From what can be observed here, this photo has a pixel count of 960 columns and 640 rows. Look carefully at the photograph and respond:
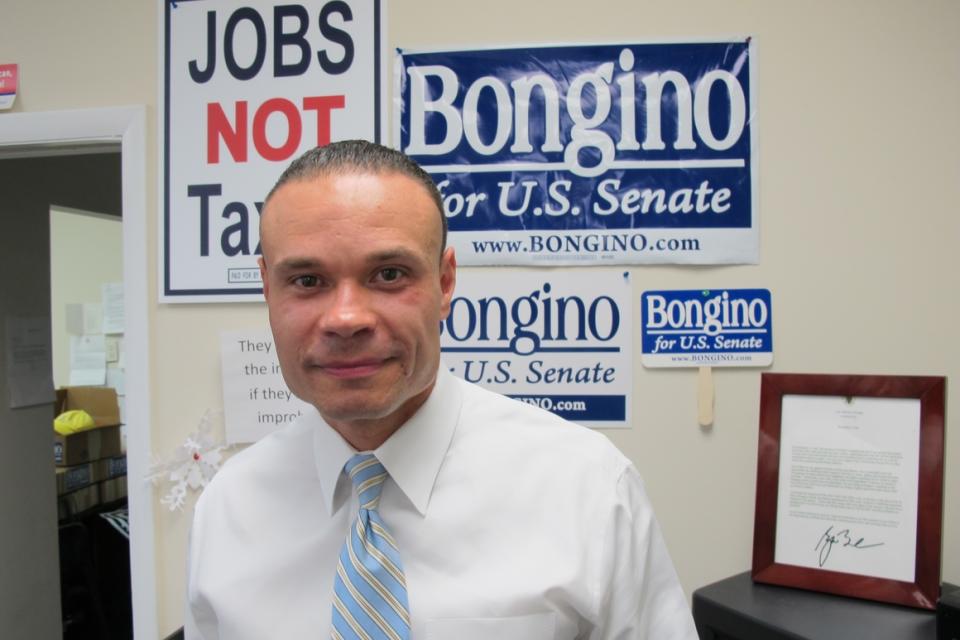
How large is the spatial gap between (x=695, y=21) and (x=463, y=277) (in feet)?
2.35

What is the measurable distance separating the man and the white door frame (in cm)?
62

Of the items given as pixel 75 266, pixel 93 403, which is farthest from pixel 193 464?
pixel 75 266

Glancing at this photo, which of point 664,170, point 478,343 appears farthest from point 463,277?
point 664,170

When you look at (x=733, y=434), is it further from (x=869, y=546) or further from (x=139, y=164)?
(x=139, y=164)

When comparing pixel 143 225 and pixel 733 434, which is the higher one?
pixel 143 225

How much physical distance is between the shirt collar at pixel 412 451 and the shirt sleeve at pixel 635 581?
0.23m

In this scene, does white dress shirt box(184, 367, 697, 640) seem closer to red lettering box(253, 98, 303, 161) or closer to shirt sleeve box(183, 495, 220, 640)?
shirt sleeve box(183, 495, 220, 640)

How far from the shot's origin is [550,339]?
52.9 inches

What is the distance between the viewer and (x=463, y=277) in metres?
1.36

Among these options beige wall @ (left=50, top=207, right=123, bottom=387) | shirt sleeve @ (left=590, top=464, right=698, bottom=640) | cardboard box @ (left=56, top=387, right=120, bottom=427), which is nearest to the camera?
shirt sleeve @ (left=590, top=464, right=698, bottom=640)

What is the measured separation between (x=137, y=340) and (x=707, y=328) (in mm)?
1237

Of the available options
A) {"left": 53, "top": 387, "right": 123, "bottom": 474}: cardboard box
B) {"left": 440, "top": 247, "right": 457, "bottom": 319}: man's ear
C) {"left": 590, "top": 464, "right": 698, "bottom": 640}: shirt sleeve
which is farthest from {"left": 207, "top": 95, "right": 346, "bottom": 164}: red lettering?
{"left": 53, "top": 387, "right": 123, "bottom": 474}: cardboard box
